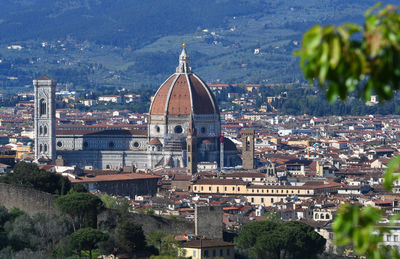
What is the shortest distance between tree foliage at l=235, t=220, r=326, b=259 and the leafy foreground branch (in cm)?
3218

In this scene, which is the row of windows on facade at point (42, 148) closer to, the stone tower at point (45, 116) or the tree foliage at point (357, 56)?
the stone tower at point (45, 116)

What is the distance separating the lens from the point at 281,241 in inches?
1485

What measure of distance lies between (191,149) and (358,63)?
78.4 meters

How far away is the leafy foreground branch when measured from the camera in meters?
4.94

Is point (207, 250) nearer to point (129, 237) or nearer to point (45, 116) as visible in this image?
point (129, 237)

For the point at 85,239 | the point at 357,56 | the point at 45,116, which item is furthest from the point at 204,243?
the point at 45,116

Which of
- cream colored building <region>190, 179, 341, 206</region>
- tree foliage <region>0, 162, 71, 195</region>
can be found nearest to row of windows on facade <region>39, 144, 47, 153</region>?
cream colored building <region>190, 179, 341, 206</region>

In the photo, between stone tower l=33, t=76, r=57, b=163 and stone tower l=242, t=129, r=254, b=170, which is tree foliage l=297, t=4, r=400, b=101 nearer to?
stone tower l=242, t=129, r=254, b=170

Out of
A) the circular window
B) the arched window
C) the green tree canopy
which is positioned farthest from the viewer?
the circular window

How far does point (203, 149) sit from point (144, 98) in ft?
327

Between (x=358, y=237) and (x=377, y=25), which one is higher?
(x=377, y=25)

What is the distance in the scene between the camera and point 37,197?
38219 millimetres

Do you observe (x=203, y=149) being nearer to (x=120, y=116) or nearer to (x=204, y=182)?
(x=204, y=182)

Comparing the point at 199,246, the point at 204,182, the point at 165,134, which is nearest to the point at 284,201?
the point at 204,182
